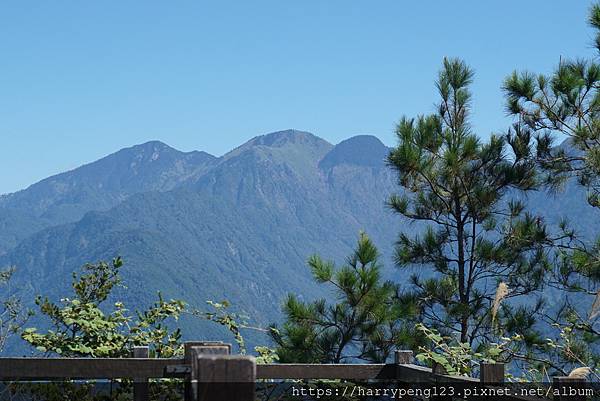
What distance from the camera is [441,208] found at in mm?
10242

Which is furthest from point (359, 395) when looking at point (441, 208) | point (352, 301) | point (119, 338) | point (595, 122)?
point (441, 208)

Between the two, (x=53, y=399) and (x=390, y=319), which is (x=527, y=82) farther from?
(x=53, y=399)

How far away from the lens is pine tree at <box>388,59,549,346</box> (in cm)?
991

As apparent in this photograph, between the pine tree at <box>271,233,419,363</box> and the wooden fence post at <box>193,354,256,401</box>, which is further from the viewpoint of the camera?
the pine tree at <box>271,233,419,363</box>

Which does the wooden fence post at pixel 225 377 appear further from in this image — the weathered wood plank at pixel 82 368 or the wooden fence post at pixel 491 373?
the weathered wood plank at pixel 82 368

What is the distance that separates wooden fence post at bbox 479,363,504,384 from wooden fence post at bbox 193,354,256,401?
5.37 ft

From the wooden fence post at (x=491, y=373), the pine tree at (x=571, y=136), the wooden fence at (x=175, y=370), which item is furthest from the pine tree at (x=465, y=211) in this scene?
the wooden fence post at (x=491, y=373)

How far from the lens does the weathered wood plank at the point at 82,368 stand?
3.53m

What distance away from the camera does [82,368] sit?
357 cm

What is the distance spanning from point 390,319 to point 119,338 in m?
4.75

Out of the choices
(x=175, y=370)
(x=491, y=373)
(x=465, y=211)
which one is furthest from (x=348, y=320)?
(x=491, y=373)

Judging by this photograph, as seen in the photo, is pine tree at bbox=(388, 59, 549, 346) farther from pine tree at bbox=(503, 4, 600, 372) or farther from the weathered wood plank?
the weathered wood plank

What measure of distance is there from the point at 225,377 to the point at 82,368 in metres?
2.22

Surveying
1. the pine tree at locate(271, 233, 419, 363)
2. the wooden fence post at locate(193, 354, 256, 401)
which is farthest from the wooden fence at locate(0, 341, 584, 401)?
the pine tree at locate(271, 233, 419, 363)
